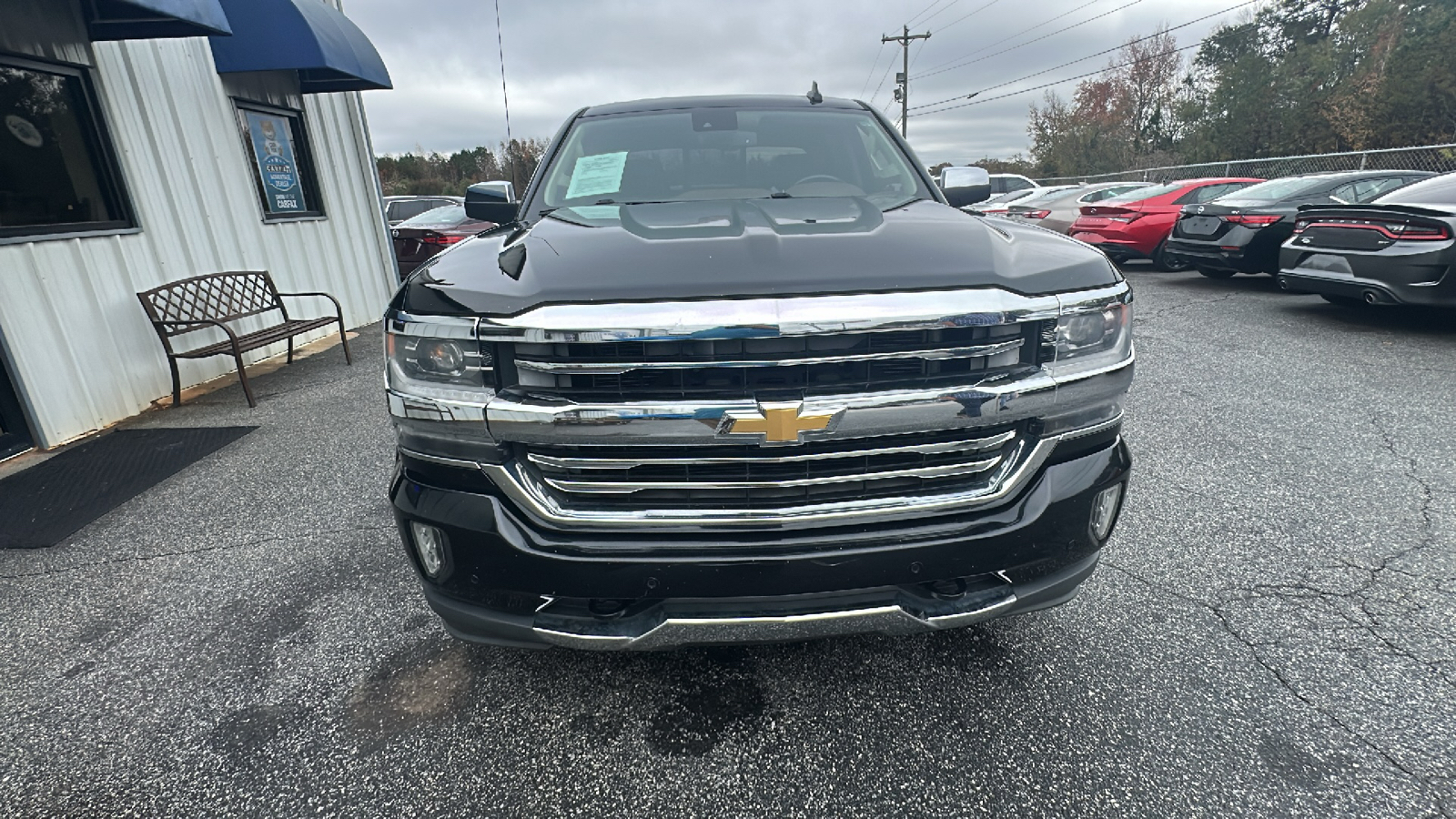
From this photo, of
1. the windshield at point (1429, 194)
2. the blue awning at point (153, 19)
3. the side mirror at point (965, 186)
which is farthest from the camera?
the windshield at point (1429, 194)

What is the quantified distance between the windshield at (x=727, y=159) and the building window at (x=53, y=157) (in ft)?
13.8

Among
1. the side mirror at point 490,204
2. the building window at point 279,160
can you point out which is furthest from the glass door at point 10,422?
the side mirror at point 490,204

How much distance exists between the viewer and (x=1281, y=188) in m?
8.02

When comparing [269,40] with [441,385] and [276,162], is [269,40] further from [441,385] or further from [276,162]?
[441,385]

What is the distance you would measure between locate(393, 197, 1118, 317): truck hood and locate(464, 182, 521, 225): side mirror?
921 mm

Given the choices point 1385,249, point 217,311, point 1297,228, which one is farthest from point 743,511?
point 1297,228

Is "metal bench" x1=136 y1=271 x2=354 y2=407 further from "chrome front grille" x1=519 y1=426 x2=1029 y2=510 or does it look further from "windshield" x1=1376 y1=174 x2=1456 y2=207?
"windshield" x1=1376 y1=174 x2=1456 y2=207

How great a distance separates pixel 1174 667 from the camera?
84.0 inches

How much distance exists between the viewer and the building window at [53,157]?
4.52 m

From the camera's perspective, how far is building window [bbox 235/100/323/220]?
6785mm

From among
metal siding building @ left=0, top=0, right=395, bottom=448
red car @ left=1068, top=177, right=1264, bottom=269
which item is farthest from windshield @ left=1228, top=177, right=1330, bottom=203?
metal siding building @ left=0, top=0, right=395, bottom=448

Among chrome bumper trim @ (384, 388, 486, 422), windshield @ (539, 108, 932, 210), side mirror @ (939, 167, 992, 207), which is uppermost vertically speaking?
windshield @ (539, 108, 932, 210)

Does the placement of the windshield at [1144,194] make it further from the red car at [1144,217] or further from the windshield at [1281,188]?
the windshield at [1281,188]

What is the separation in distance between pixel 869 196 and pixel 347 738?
2434 millimetres
